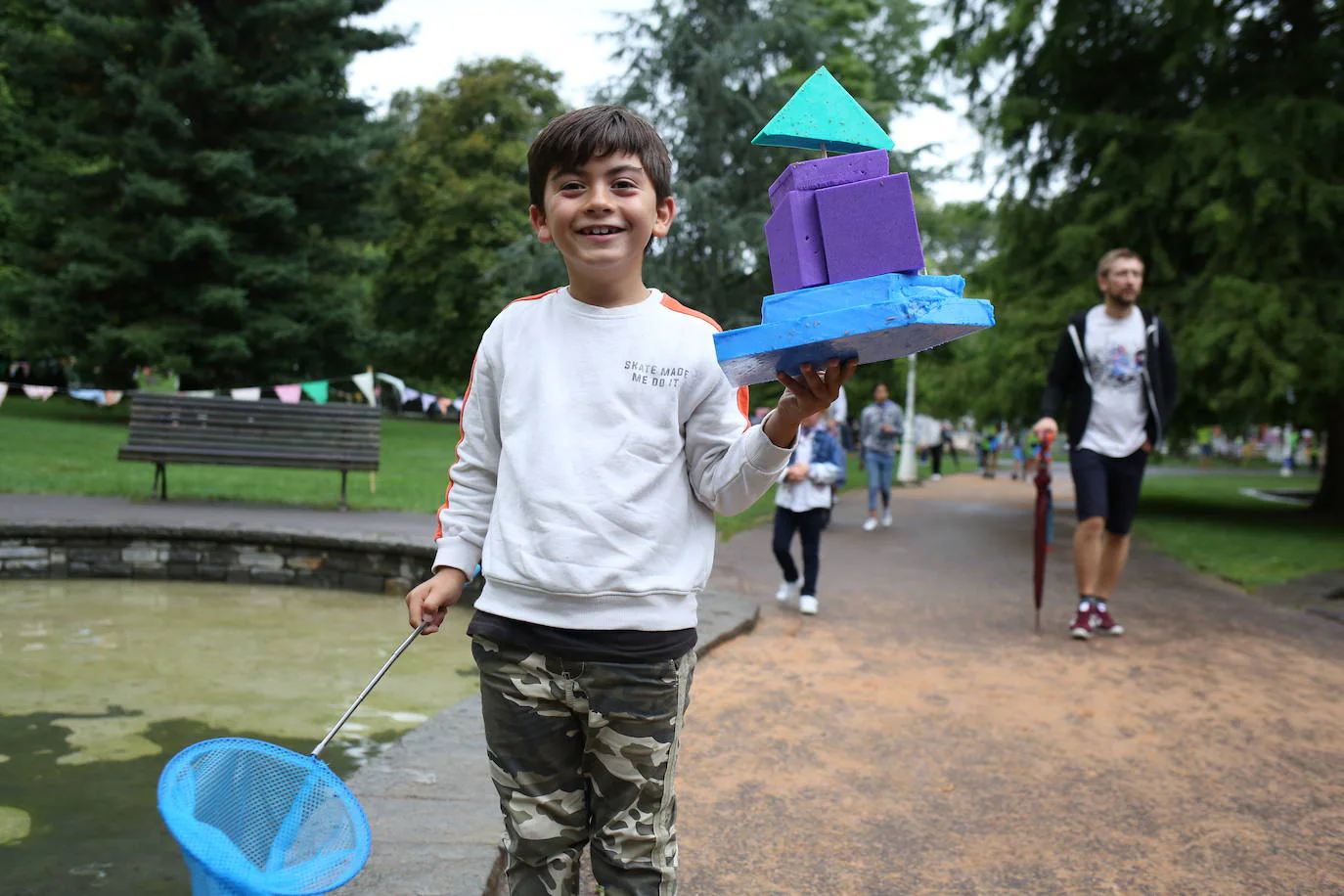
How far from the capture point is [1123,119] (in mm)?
13469

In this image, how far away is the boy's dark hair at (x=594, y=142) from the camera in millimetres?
2100

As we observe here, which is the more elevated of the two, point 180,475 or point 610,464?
point 610,464

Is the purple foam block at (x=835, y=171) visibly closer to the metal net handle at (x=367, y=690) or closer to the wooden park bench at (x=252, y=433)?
the metal net handle at (x=367, y=690)

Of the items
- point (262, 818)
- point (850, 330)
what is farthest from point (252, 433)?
point (850, 330)

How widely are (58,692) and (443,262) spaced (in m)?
31.7

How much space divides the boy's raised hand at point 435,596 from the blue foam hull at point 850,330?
2.43ft

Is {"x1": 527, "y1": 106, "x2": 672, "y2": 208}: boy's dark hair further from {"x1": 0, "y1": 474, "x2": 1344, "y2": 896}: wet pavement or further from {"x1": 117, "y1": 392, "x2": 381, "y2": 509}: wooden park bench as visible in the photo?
{"x1": 117, "y1": 392, "x2": 381, "y2": 509}: wooden park bench

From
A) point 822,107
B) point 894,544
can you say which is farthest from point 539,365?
point 894,544

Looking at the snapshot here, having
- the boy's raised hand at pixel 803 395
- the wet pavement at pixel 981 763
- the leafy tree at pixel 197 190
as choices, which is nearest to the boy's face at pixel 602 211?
the boy's raised hand at pixel 803 395

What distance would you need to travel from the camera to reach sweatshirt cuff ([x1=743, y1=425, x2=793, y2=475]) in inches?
81.0

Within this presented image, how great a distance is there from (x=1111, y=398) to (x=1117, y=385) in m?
0.07

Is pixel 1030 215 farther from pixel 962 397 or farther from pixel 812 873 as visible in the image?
pixel 812 873

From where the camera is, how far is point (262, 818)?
2.05m

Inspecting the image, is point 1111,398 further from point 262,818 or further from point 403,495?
point 403,495
